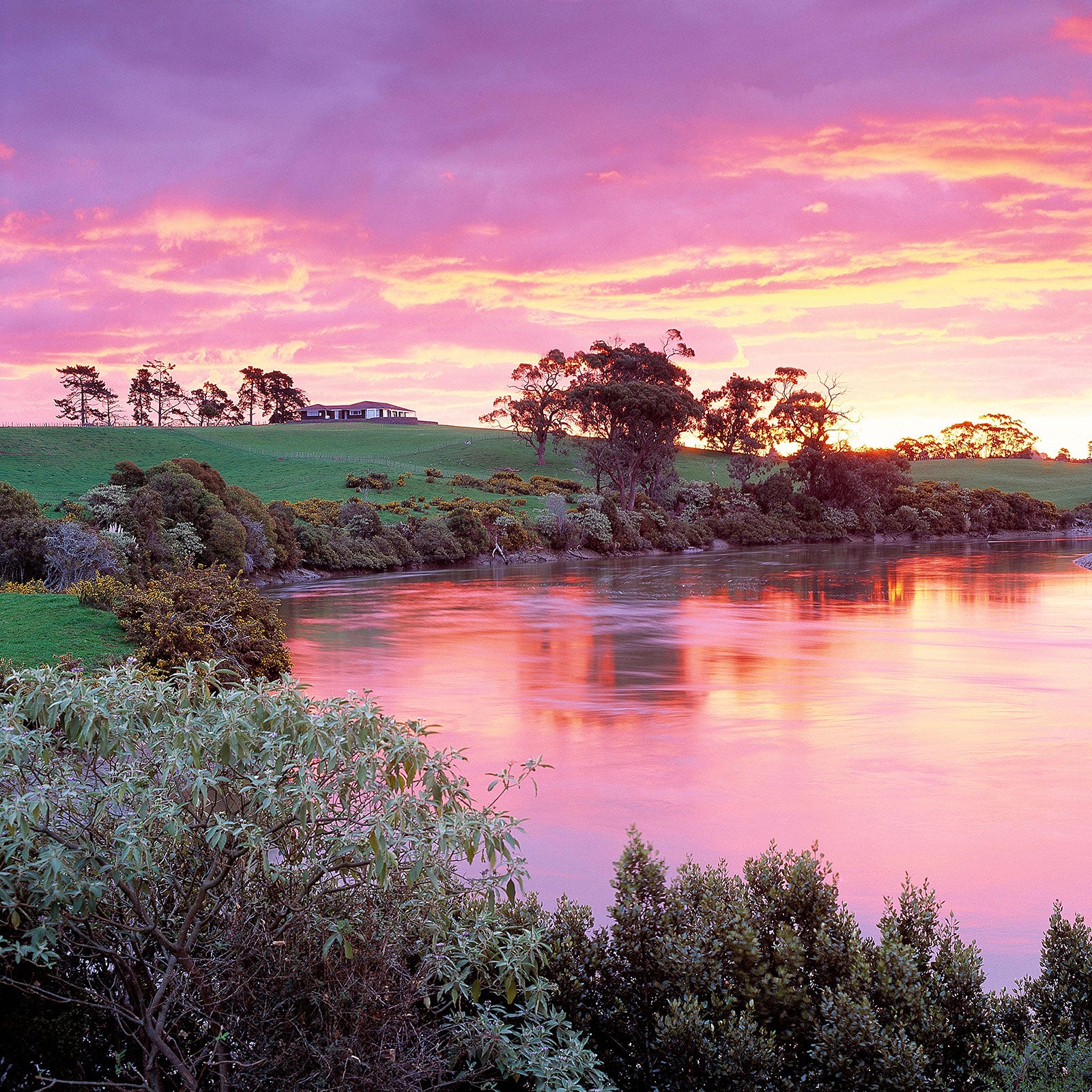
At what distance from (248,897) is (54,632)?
14875mm

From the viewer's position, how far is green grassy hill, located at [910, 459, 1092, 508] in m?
110

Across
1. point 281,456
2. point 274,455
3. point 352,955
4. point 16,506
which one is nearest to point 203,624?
point 352,955

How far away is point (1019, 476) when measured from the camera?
4771 inches

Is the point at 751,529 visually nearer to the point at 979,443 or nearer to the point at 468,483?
the point at 468,483

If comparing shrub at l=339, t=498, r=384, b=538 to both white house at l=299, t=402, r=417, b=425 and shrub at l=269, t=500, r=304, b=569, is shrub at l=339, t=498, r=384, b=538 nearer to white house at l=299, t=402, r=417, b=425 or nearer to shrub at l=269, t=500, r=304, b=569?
shrub at l=269, t=500, r=304, b=569

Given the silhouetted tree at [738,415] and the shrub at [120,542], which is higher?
the silhouetted tree at [738,415]

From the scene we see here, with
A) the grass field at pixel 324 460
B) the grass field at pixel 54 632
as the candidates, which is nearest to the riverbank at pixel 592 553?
the grass field at pixel 324 460

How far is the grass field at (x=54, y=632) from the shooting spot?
611 inches

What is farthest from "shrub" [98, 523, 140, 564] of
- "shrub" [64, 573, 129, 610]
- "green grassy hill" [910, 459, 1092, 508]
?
"green grassy hill" [910, 459, 1092, 508]

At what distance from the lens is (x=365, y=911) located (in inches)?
165

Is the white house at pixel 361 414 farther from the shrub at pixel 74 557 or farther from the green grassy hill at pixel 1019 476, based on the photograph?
the shrub at pixel 74 557

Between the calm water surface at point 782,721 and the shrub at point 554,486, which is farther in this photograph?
the shrub at point 554,486

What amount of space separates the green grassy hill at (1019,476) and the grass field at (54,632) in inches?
3941

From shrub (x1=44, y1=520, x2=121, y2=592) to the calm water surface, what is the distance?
19.8ft
